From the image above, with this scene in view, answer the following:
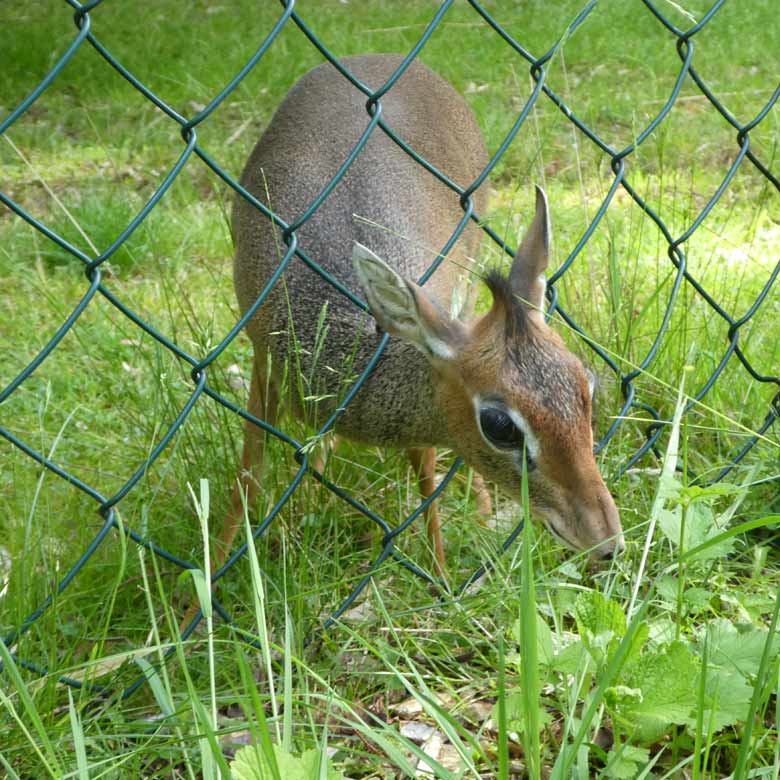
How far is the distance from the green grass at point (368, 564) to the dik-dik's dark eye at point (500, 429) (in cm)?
18

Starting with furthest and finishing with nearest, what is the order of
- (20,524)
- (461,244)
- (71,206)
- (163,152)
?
(163,152), (71,206), (461,244), (20,524)

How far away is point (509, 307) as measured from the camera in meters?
2.31

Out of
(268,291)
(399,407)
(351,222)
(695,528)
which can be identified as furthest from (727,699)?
(351,222)

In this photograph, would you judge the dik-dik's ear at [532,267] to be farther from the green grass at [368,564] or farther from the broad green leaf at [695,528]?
the broad green leaf at [695,528]

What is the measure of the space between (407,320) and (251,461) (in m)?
0.65

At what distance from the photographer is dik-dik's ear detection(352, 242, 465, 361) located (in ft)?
7.25

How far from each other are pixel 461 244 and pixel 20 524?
1.64 metres

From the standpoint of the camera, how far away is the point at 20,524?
2461 mm

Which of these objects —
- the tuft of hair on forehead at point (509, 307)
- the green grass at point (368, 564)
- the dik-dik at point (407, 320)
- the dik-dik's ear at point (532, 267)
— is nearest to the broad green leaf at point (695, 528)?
the green grass at point (368, 564)

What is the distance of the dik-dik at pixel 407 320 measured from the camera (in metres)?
2.22

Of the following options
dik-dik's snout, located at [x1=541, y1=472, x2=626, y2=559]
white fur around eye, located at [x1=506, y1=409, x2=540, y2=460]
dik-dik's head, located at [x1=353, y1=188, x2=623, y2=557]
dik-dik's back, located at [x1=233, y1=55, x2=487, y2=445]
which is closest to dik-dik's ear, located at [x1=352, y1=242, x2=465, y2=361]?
dik-dik's head, located at [x1=353, y1=188, x2=623, y2=557]

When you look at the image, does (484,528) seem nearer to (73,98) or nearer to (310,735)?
(310,735)

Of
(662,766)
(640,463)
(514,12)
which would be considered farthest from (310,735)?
(514,12)

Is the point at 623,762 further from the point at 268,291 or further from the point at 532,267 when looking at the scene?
the point at 532,267
